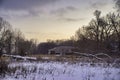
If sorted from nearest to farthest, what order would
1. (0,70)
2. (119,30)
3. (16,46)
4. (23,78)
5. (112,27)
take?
(23,78), (0,70), (119,30), (112,27), (16,46)

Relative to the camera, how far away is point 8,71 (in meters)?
14.6

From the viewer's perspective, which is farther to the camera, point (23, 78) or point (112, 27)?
point (112, 27)

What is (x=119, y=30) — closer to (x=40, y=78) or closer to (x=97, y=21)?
(x=97, y=21)

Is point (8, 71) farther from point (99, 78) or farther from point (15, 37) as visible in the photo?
point (15, 37)

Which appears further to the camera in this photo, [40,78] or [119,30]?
[119,30]

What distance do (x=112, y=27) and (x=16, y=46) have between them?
125 feet

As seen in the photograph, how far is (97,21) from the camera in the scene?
80500 mm

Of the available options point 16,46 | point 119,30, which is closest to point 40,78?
point 119,30

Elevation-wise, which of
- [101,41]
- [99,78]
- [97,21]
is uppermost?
[97,21]

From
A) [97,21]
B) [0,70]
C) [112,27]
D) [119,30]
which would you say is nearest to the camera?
[0,70]

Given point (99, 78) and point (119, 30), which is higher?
point (119, 30)

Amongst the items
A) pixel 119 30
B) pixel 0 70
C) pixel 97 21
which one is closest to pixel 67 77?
pixel 0 70

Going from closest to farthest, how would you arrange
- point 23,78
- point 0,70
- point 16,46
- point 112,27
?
point 23,78 < point 0,70 < point 112,27 < point 16,46

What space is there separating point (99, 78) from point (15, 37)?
8953cm
